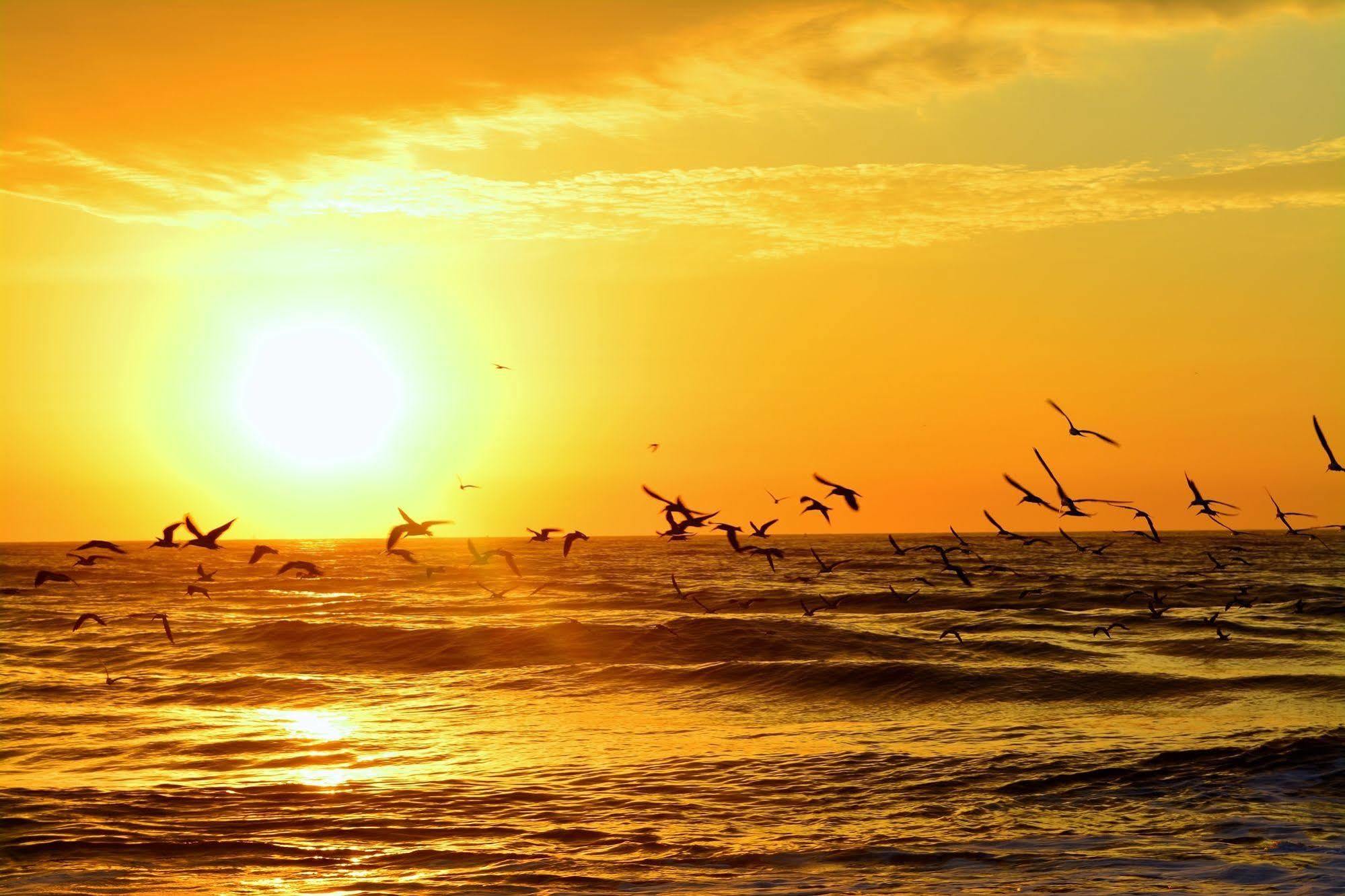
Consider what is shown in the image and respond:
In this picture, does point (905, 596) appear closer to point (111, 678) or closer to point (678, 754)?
point (111, 678)

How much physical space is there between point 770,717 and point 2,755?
1344 centimetres

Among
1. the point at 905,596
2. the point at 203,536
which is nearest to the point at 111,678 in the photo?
the point at 203,536

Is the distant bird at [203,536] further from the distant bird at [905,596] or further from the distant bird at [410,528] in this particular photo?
the distant bird at [905,596]

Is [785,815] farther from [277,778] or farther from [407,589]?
[407,589]

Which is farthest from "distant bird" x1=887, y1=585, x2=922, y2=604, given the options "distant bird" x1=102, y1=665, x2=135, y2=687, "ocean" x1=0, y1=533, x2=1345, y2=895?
"distant bird" x1=102, y1=665, x2=135, y2=687

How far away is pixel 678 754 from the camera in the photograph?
65.3 feet

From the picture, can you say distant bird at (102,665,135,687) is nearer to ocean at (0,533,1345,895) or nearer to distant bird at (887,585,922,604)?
ocean at (0,533,1345,895)

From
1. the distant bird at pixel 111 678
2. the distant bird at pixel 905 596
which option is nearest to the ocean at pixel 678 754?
the distant bird at pixel 111 678

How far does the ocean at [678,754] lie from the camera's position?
1348cm

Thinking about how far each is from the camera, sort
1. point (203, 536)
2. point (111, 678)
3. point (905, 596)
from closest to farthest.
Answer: point (203, 536) → point (111, 678) → point (905, 596)

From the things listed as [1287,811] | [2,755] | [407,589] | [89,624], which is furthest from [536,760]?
[407,589]

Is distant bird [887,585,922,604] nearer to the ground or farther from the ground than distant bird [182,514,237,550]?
nearer to the ground

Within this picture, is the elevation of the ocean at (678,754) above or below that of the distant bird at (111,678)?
below

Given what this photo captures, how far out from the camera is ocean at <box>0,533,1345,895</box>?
531 inches
